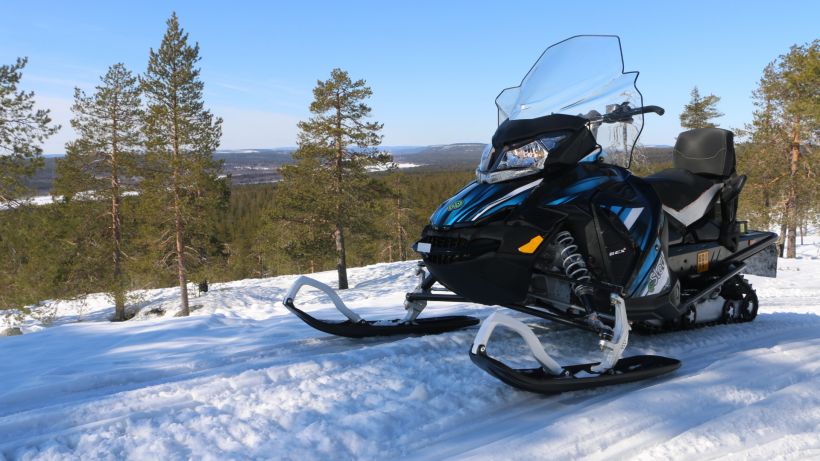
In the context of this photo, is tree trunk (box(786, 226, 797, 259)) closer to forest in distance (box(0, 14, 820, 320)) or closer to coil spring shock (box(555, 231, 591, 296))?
forest in distance (box(0, 14, 820, 320))

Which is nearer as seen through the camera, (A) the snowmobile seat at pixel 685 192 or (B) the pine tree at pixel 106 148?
(A) the snowmobile seat at pixel 685 192

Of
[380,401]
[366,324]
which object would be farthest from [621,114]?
[380,401]

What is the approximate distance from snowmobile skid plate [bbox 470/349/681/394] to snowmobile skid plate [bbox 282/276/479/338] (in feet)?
4.00

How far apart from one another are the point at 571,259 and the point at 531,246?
0.41m

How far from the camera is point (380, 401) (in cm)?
259

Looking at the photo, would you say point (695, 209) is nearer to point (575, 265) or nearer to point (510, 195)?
point (575, 265)

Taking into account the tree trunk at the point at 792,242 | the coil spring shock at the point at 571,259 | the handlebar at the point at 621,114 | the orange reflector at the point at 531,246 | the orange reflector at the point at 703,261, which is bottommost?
the tree trunk at the point at 792,242

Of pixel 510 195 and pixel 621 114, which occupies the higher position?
pixel 621 114

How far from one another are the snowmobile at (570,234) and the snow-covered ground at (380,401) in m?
0.23

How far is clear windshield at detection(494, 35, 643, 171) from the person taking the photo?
3.56 m

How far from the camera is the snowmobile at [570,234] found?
9.70 feet

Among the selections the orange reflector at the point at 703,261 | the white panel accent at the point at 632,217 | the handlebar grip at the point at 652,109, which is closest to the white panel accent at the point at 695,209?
the orange reflector at the point at 703,261

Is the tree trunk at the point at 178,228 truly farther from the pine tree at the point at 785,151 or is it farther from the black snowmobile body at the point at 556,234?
the pine tree at the point at 785,151

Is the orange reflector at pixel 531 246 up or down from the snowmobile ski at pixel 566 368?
up
